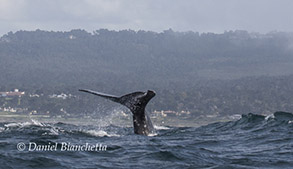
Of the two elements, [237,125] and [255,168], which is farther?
[237,125]

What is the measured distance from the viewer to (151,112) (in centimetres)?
13225

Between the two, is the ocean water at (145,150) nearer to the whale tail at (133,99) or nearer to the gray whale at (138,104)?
the gray whale at (138,104)

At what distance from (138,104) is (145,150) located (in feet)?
10.4

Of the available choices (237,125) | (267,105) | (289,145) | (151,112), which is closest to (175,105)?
(151,112)

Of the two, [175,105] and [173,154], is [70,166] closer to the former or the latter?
[173,154]

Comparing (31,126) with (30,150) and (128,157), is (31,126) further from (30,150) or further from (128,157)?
(128,157)

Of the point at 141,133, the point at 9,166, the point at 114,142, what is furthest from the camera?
the point at 141,133

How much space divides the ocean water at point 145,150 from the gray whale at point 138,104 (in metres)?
0.49

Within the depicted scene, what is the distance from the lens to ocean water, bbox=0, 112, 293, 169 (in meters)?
15.9

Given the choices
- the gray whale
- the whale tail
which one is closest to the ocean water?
the gray whale

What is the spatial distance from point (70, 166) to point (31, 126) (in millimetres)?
11546

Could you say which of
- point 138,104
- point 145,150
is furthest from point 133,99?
point 145,150

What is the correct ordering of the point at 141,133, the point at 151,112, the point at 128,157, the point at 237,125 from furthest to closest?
the point at 151,112
the point at 237,125
the point at 141,133
the point at 128,157

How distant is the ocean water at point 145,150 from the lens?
15.9 metres
